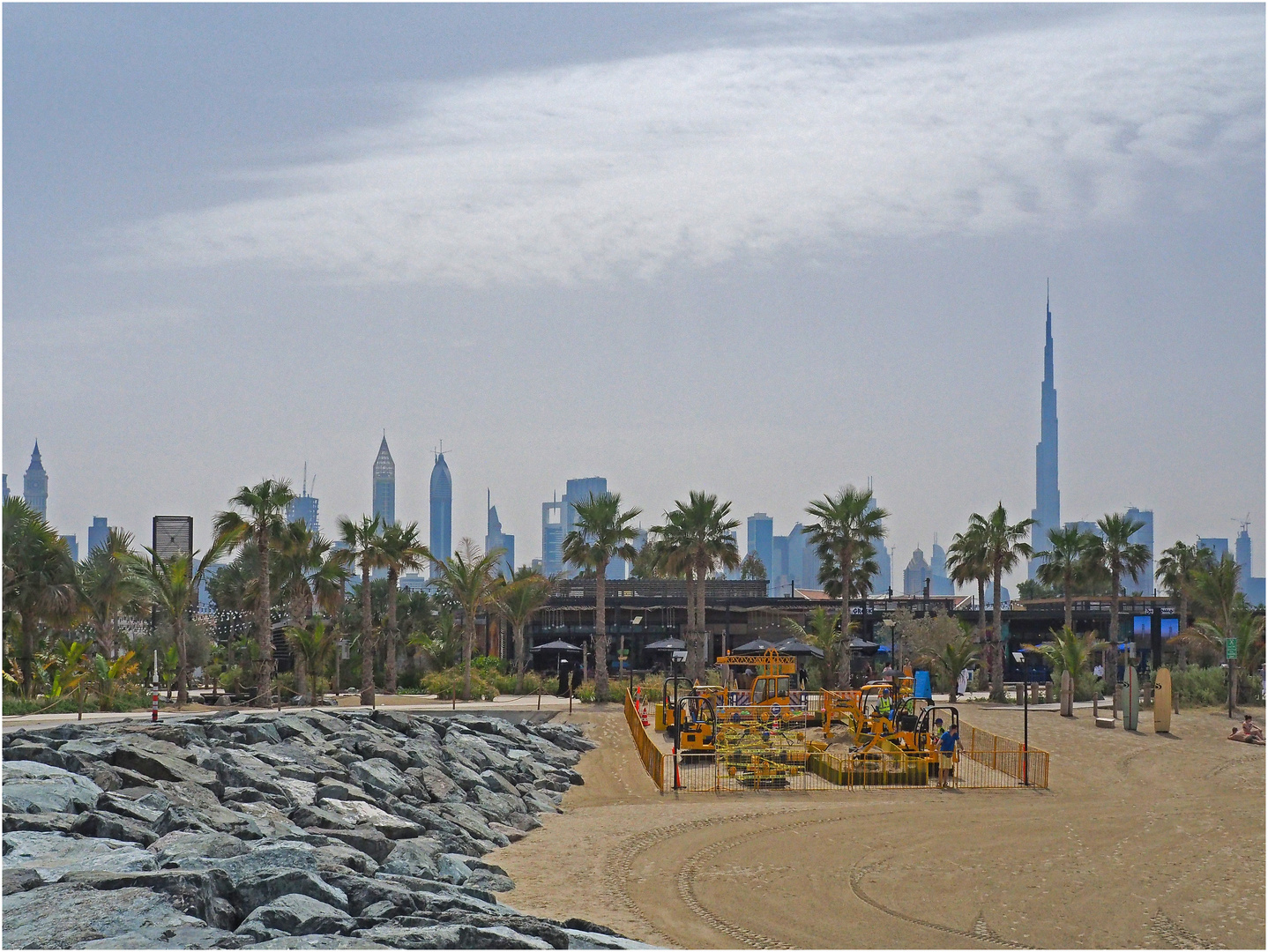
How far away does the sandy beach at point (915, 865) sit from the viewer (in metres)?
15.2

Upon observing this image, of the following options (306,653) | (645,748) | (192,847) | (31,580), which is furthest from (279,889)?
(306,653)

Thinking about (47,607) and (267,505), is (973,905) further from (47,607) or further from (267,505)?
(47,607)

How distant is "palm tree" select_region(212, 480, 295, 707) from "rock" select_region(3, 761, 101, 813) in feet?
65.7

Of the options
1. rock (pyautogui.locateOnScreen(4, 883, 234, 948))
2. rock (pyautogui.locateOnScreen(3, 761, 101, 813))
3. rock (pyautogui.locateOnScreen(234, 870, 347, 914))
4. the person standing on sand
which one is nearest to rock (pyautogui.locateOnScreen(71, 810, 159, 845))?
rock (pyautogui.locateOnScreen(3, 761, 101, 813))

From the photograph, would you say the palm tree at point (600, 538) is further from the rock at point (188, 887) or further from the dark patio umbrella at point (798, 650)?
the rock at point (188, 887)

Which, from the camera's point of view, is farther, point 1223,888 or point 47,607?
point 47,607

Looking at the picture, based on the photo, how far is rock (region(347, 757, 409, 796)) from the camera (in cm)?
2211

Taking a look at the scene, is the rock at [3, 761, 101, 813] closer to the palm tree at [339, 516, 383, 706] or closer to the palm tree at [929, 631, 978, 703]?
the palm tree at [339, 516, 383, 706]

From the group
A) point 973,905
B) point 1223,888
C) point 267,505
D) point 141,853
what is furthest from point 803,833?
point 267,505

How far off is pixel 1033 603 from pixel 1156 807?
60.9m

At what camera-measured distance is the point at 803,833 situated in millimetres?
21094

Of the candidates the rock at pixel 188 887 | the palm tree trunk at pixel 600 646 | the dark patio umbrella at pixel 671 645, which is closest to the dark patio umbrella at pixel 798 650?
the palm tree trunk at pixel 600 646

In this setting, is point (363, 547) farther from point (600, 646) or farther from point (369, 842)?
point (369, 842)

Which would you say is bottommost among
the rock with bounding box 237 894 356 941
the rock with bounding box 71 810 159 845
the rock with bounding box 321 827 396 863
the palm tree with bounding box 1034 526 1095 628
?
the rock with bounding box 321 827 396 863
